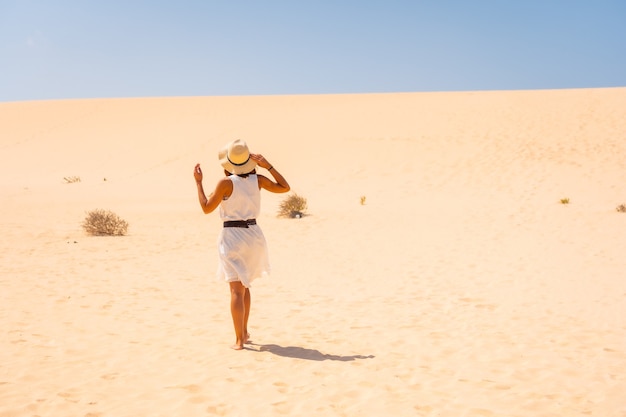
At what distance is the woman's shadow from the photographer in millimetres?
4688

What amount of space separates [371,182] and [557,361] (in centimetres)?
1758

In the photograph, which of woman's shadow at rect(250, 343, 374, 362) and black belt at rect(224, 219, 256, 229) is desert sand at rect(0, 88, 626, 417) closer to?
woman's shadow at rect(250, 343, 374, 362)

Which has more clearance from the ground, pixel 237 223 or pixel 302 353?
pixel 237 223

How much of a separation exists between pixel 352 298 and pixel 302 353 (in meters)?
2.39

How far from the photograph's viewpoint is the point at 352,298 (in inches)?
281

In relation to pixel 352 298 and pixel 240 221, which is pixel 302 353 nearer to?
pixel 240 221

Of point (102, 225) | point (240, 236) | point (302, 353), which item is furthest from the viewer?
point (102, 225)

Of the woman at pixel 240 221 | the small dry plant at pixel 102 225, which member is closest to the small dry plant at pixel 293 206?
the small dry plant at pixel 102 225

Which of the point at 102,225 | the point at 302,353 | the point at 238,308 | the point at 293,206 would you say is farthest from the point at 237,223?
the point at 293,206

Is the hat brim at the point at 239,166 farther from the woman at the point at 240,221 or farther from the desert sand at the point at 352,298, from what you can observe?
the desert sand at the point at 352,298

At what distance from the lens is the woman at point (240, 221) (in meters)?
4.63

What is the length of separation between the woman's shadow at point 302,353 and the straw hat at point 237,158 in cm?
163

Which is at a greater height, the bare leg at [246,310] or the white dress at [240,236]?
the white dress at [240,236]

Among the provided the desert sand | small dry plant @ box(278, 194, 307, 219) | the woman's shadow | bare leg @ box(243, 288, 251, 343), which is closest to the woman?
bare leg @ box(243, 288, 251, 343)
